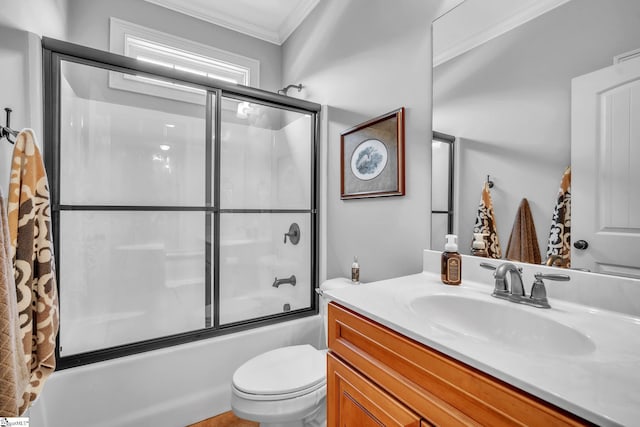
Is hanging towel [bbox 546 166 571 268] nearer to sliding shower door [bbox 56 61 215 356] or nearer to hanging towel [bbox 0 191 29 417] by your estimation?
hanging towel [bbox 0 191 29 417]

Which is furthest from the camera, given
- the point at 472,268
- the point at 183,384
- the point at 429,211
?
the point at 183,384

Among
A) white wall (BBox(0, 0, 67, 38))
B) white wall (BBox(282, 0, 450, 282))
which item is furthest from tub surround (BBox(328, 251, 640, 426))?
white wall (BBox(0, 0, 67, 38))

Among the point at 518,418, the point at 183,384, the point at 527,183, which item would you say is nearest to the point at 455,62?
the point at 527,183

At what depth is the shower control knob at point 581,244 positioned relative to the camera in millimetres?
841

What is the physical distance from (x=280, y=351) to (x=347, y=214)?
875 millimetres

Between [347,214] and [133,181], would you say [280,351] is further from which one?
[133,181]

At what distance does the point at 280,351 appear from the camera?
142 centimetres

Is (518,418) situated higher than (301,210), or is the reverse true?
(301,210)

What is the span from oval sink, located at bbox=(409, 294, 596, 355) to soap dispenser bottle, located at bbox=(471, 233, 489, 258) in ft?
0.84

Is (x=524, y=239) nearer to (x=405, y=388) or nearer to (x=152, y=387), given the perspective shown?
(x=405, y=388)

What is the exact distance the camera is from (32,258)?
1025mm

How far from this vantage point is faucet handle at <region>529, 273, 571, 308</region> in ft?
2.68

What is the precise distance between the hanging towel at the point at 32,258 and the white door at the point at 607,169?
1792 millimetres

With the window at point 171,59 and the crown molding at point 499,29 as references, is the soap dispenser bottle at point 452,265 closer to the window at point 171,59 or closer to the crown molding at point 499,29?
the crown molding at point 499,29
